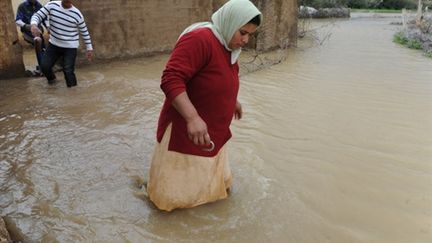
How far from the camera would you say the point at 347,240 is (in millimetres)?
2750

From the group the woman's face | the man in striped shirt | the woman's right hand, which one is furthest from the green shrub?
the woman's right hand

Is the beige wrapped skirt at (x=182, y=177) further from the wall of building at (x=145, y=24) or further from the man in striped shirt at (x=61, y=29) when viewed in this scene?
the wall of building at (x=145, y=24)

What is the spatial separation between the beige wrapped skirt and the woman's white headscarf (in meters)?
0.68

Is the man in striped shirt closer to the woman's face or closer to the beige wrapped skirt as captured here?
the beige wrapped skirt

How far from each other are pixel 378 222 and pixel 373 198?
1.17 feet

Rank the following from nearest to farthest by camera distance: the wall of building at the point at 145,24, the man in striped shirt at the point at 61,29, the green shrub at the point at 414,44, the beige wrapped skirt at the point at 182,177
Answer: the beige wrapped skirt at the point at 182,177 → the man in striped shirt at the point at 61,29 → the wall of building at the point at 145,24 → the green shrub at the point at 414,44

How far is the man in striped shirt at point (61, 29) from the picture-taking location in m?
5.86

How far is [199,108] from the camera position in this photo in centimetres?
259

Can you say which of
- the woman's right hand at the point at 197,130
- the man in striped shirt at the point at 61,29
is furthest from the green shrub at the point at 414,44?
the woman's right hand at the point at 197,130

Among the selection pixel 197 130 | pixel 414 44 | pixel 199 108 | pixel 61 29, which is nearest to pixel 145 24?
pixel 61 29

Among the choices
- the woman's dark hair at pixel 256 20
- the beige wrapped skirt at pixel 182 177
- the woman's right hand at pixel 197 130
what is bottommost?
the beige wrapped skirt at pixel 182 177

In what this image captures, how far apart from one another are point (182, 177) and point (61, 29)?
412 cm

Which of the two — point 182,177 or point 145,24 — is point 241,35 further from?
point 145,24

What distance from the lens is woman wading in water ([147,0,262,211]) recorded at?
2.32m
